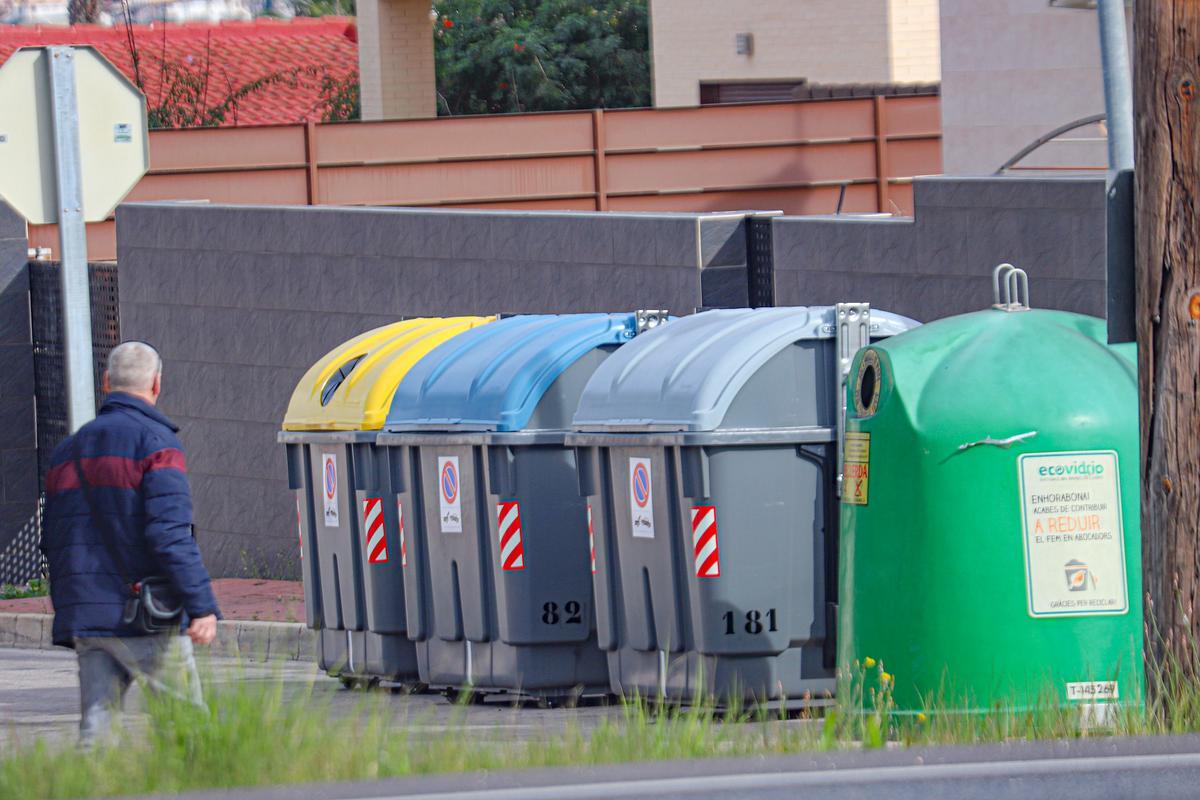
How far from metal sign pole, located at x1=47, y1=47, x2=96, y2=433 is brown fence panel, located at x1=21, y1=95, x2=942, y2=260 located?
820cm

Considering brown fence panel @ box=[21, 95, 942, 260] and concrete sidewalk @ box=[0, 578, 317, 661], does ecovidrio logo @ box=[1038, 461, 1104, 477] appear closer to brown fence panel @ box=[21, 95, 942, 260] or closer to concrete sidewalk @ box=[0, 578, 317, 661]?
concrete sidewalk @ box=[0, 578, 317, 661]

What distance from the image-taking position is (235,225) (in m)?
14.8

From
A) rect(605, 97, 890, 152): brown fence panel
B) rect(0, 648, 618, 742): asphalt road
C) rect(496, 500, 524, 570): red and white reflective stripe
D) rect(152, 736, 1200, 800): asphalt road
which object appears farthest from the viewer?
rect(605, 97, 890, 152): brown fence panel

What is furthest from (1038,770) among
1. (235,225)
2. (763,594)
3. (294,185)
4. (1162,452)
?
(294,185)

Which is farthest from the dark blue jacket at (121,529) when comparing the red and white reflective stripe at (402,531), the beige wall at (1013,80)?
the beige wall at (1013,80)

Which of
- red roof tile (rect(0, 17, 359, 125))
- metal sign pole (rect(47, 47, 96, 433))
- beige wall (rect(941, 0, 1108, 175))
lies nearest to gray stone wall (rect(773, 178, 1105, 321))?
beige wall (rect(941, 0, 1108, 175))

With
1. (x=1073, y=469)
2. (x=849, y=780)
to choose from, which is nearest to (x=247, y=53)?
(x=1073, y=469)

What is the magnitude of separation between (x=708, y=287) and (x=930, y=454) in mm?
5063

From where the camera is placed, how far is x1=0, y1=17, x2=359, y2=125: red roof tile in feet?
109

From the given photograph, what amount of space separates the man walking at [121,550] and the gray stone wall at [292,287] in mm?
5313

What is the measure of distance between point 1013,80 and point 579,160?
4.56 metres

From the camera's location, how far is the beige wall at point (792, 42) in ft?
73.4

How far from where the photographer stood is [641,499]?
8.95m

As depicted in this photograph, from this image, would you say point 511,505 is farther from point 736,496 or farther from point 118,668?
point 118,668
